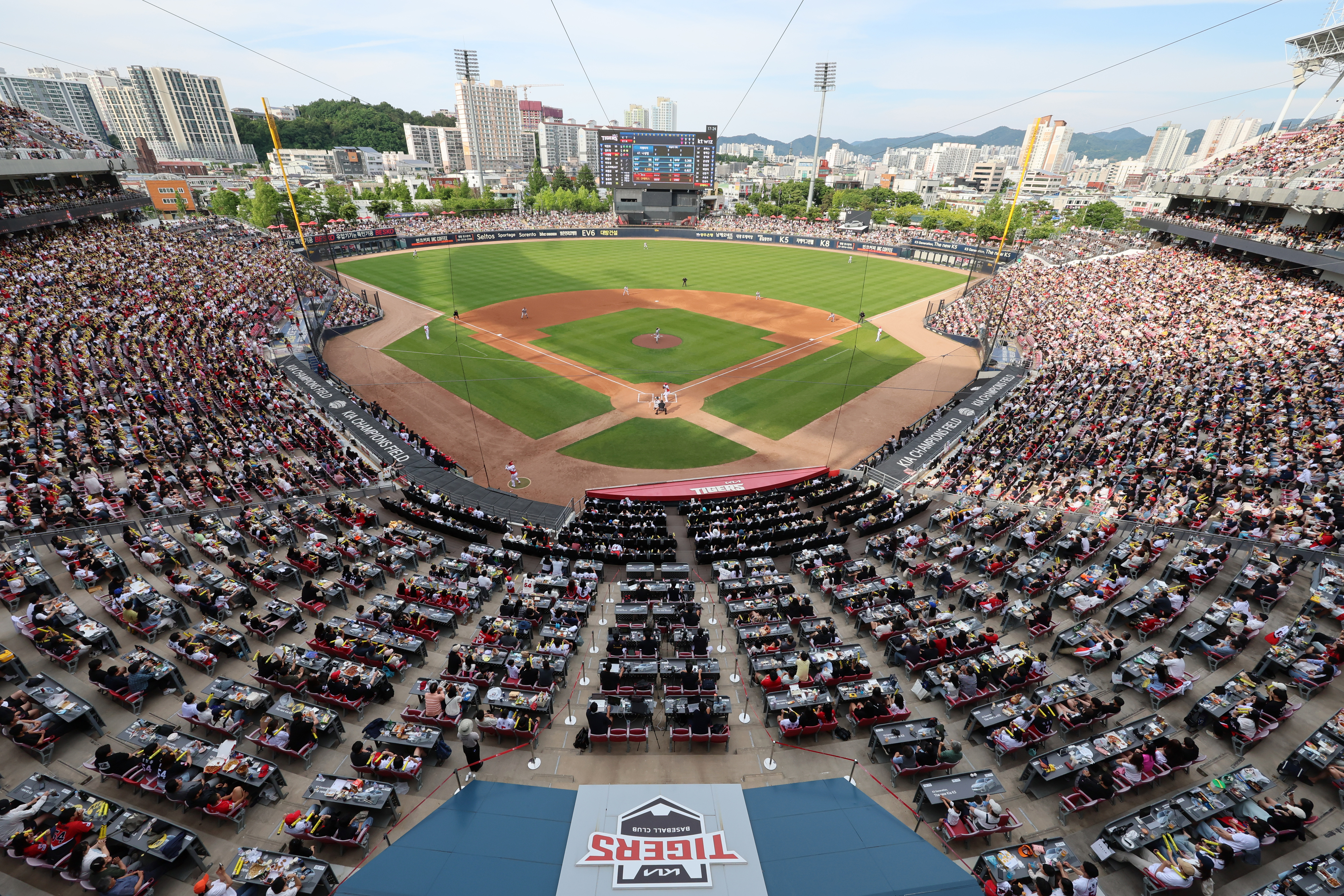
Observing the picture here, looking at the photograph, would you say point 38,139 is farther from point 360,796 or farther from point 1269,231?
point 1269,231

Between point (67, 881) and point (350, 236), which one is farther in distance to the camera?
point (350, 236)

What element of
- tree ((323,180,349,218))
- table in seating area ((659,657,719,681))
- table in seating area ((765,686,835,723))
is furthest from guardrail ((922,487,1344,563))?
tree ((323,180,349,218))

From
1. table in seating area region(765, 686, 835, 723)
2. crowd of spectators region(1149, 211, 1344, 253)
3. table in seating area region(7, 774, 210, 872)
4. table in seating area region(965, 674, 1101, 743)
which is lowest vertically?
table in seating area region(765, 686, 835, 723)

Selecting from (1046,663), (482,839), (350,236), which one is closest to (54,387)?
(482,839)

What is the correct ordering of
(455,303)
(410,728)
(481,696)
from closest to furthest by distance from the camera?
(410,728) < (481,696) < (455,303)

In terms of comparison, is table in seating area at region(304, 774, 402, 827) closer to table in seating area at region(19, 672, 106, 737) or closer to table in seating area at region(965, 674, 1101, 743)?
table in seating area at region(19, 672, 106, 737)

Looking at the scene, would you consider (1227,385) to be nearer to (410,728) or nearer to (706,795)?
(706,795)

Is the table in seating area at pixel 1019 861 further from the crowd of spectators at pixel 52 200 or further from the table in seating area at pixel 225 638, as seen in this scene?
the crowd of spectators at pixel 52 200
